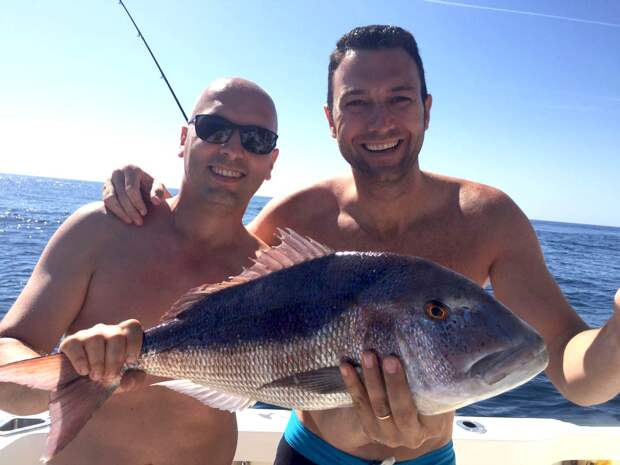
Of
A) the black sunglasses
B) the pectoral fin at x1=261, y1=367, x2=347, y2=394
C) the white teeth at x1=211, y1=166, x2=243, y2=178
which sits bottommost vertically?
the pectoral fin at x1=261, y1=367, x2=347, y2=394

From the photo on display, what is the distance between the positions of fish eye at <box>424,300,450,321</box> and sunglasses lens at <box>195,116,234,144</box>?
Result: 168 cm

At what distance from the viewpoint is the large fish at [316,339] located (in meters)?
1.82

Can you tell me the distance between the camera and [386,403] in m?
1.98

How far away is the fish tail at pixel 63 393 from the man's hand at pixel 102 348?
6 cm

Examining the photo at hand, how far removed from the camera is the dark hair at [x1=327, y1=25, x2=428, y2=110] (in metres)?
2.92

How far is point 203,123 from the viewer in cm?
295

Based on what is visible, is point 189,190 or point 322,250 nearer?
point 322,250

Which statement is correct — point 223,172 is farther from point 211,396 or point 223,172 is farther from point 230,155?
point 211,396

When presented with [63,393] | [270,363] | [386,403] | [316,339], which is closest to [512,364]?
[386,403]

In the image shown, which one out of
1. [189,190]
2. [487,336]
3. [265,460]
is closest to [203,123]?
[189,190]

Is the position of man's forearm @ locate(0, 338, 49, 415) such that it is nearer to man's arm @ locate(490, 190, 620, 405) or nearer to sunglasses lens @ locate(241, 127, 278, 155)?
sunglasses lens @ locate(241, 127, 278, 155)

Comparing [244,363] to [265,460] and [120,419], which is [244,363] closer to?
[120,419]

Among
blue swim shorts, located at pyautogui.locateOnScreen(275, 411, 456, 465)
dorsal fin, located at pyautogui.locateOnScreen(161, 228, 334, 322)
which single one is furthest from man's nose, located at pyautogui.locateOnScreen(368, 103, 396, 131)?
blue swim shorts, located at pyautogui.locateOnScreen(275, 411, 456, 465)

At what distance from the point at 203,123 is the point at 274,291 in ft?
4.40
